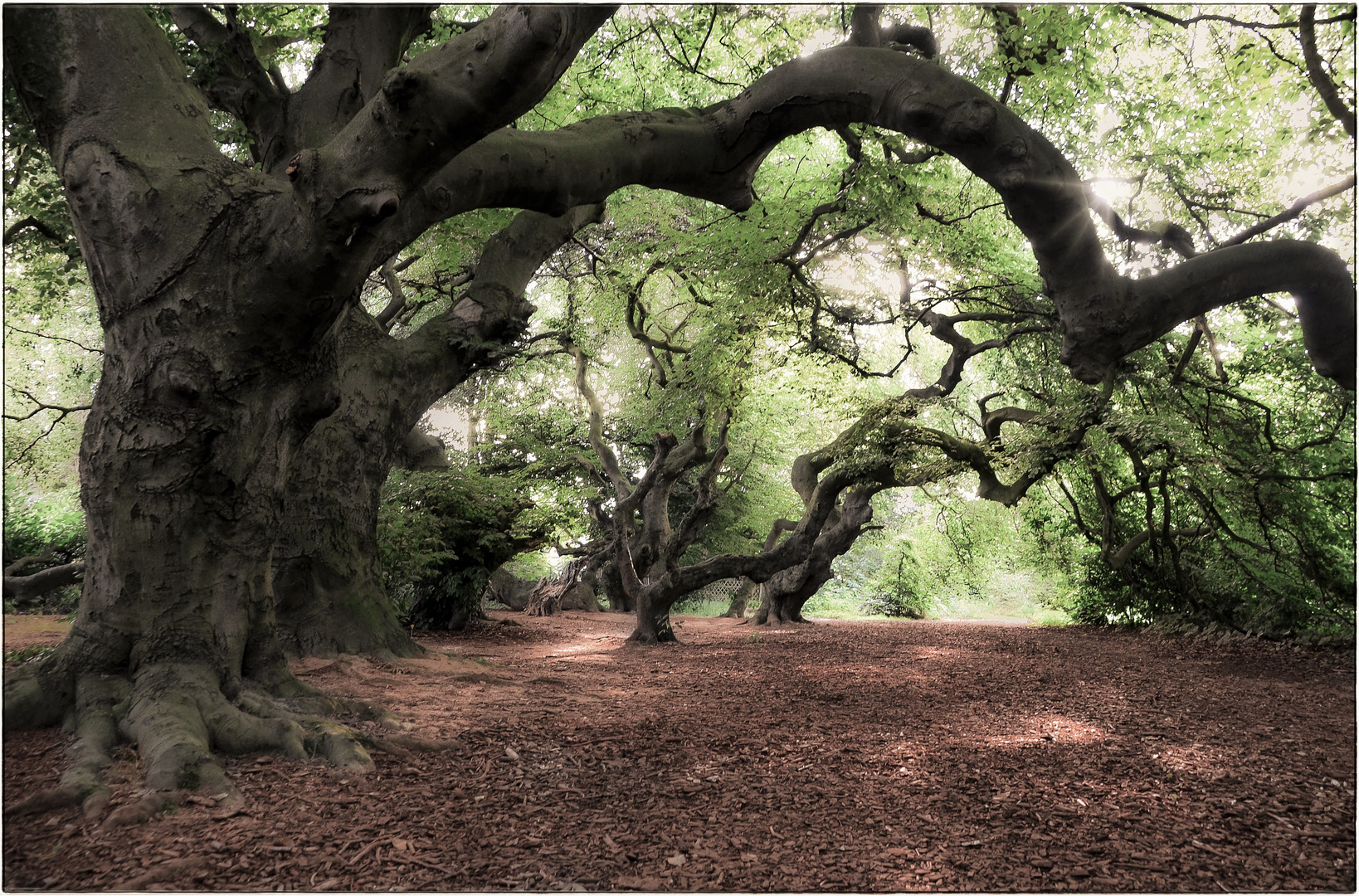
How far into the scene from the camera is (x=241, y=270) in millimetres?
3617

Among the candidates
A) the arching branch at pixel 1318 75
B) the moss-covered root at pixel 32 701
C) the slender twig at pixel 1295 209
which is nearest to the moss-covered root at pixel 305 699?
the moss-covered root at pixel 32 701

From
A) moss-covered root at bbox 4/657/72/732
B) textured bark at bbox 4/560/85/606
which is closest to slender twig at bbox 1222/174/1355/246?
moss-covered root at bbox 4/657/72/732

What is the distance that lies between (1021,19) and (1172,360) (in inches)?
164

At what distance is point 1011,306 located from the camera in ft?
29.3

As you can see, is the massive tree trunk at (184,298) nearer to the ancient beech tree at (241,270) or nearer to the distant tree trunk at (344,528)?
the ancient beech tree at (241,270)

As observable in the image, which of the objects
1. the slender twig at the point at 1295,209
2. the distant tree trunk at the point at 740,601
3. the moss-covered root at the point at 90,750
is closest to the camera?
the moss-covered root at the point at 90,750

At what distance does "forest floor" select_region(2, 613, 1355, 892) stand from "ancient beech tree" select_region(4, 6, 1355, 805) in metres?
0.44

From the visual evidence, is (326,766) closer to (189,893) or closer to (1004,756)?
(189,893)

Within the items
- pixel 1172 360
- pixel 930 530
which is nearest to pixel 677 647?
pixel 1172 360

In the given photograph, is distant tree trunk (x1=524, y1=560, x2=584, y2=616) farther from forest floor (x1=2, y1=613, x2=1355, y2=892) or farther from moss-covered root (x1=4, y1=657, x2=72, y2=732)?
moss-covered root (x1=4, y1=657, x2=72, y2=732)

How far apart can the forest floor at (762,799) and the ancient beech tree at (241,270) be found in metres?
0.44

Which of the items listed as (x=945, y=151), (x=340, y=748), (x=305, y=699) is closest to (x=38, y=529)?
(x=305, y=699)

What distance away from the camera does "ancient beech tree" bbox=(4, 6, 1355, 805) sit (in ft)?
11.2

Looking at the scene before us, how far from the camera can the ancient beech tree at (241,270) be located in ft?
11.2
